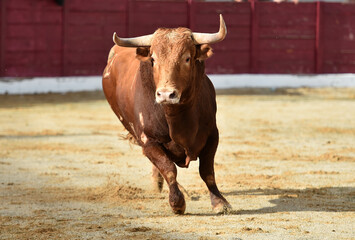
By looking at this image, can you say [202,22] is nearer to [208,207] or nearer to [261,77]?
[261,77]

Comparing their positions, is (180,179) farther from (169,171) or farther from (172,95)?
(172,95)

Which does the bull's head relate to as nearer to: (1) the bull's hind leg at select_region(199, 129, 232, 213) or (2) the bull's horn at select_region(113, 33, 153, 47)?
(2) the bull's horn at select_region(113, 33, 153, 47)

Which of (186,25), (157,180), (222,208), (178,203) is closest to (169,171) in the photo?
(178,203)

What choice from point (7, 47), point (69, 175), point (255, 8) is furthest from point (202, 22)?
point (69, 175)

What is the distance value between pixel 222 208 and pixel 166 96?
883mm

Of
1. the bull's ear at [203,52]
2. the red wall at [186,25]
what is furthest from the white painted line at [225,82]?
the bull's ear at [203,52]

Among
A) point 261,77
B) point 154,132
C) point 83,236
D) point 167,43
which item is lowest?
point 261,77

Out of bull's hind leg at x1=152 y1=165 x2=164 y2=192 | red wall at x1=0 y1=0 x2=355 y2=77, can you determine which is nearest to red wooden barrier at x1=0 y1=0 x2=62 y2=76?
red wall at x1=0 y1=0 x2=355 y2=77

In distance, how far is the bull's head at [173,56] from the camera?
4453 millimetres

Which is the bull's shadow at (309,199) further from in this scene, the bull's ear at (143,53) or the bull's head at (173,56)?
the bull's ear at (143,53)

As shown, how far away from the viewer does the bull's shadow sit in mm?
4953

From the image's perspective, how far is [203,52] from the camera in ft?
15.7

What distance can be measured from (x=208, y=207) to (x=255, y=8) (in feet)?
35.4

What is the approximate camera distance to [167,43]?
4.64 metres
